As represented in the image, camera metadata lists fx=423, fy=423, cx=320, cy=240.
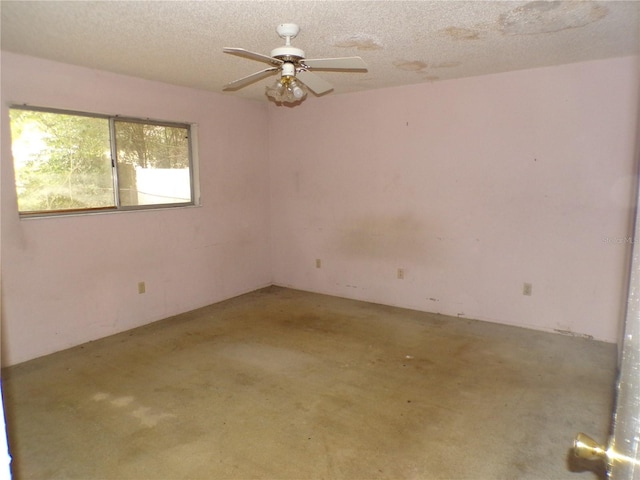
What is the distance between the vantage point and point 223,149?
464 centimetres

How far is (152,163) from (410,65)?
2.50 m

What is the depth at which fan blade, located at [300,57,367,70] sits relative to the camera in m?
2.35

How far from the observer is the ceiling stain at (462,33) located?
102 inches

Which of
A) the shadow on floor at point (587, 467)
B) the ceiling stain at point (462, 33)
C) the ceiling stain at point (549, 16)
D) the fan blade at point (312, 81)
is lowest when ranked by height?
the shadow on floor at point (587, 467)

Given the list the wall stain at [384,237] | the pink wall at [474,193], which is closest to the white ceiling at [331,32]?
the pink wall at [474,193]

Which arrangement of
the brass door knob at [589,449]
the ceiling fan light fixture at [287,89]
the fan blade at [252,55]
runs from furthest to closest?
the ceiling fan light fixture at [287,89] → the fan blade at [252,55] → the brass door knob at [589,449]

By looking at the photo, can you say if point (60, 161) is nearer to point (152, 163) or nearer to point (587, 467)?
point (152, 163)

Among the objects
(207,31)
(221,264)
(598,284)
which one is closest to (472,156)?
(598,284)

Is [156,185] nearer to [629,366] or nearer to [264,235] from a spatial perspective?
[264,235]

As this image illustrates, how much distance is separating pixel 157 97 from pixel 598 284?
4.19 m

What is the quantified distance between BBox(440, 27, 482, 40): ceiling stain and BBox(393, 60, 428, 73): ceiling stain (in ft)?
1.96

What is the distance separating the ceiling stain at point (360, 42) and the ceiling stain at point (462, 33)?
0.44 m

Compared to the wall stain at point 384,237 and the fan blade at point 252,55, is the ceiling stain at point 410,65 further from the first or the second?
the wall stain at point 384,237

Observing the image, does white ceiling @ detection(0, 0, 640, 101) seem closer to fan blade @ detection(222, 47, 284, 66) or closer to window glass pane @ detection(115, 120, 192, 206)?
fan blade @ detection(222, 47, 284, 66)
